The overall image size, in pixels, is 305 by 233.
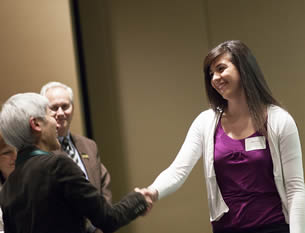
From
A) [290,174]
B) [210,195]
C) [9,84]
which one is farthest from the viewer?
[9,84]

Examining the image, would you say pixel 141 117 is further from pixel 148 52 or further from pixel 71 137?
pixel 71 137

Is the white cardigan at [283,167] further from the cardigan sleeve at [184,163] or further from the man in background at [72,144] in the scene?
the man in background at [72,144]

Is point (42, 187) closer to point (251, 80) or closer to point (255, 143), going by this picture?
point (255, 143)

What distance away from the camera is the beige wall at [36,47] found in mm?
3301

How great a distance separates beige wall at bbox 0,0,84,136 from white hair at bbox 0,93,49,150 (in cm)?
152

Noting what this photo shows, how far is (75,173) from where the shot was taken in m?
1.66

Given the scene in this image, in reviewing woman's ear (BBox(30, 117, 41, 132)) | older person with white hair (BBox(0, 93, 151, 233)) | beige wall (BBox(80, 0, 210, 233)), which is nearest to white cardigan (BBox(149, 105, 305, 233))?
older person with white hair (BBox(0, 93, 151, 233))

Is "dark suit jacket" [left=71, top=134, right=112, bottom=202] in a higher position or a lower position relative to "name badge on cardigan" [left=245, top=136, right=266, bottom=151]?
lower

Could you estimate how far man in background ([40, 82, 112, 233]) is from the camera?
9.24 feet

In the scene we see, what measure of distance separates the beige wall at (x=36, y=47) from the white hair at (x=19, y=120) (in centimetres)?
152

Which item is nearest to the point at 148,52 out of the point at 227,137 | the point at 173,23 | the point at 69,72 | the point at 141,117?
the point at 173,23

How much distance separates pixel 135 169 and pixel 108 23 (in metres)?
1.35

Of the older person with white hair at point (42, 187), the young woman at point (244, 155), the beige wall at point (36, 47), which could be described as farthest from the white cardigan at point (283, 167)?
the beige wall at point (36, 47)

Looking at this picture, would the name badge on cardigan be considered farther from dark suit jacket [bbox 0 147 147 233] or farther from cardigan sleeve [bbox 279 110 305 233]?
dark suit jacket [bbox 0 147 147 233]
